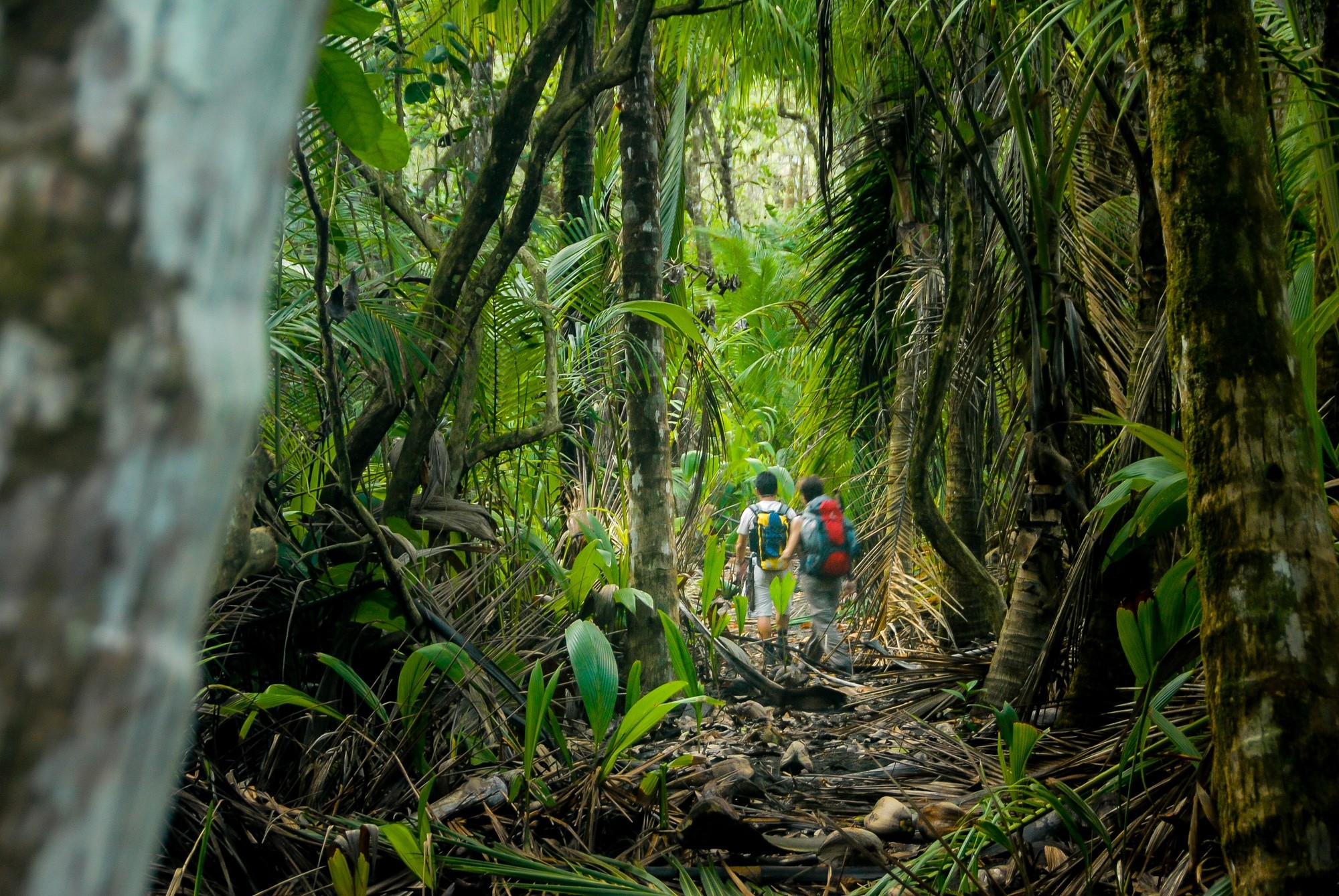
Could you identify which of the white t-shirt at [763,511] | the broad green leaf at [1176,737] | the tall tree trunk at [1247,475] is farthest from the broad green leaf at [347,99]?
the white t-shirt at [763,511]

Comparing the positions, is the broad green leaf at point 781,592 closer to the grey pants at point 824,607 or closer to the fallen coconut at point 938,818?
the grey pants at point 824,607

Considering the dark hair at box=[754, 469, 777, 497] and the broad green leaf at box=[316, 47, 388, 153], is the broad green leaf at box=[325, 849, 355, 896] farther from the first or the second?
the dark hair at box=[754, 469, 777, 497]

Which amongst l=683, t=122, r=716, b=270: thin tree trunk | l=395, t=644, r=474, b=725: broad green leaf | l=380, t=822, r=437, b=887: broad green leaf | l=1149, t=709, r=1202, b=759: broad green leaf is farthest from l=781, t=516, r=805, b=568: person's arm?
l=683, t=122, r=716, b=270: thin tree trunk

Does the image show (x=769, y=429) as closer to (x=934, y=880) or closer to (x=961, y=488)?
(x=961, y=488)

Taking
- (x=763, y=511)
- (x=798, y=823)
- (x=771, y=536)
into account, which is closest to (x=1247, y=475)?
(x=798, y=823)

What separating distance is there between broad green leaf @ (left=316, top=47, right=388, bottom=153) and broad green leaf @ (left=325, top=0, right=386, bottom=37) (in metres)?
0.06

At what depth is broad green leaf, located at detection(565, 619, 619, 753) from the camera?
282cm

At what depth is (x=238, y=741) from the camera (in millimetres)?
2957

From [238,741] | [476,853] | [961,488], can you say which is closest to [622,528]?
[961,488]

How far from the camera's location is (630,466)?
4512 millimetres

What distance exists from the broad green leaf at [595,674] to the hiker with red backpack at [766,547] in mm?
3252

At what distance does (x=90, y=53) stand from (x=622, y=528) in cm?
538

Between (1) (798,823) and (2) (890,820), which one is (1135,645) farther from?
(1) (798,823)

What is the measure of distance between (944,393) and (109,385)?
3983mm
